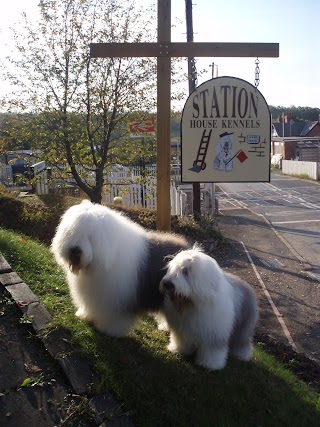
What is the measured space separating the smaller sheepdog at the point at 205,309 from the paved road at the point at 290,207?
6.24 meters

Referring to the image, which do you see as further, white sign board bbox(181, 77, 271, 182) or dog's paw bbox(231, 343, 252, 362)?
white sign board bbox(181, 77, 271, 182)

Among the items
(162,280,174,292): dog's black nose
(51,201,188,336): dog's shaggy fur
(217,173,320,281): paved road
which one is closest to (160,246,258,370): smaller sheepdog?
(162,280,174,292): dog's black nose

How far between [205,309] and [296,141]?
164 feet

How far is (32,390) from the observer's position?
319cm

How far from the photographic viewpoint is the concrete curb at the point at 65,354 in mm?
3000

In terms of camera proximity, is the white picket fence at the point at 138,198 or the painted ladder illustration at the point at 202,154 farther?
the white picket fence at the point at 138,198

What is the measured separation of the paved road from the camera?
501 inches

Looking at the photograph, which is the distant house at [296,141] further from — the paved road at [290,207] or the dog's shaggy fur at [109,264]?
the dog's shaggy fur at [109,264]

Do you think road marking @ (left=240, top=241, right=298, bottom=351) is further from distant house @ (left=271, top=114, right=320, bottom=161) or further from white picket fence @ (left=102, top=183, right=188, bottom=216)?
distant house @ (left=271, top=114, right=320, bottom=161)

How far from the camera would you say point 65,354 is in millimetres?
3533

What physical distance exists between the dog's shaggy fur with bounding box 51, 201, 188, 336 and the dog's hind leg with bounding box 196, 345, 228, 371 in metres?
0.59

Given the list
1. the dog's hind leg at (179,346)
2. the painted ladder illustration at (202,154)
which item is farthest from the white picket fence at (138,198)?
the dog's hind leg at (179,346)

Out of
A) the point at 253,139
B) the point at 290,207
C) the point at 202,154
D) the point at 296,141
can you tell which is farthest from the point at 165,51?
the point at 296,141

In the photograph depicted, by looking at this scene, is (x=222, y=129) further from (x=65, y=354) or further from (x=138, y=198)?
(x=138, y=198)
